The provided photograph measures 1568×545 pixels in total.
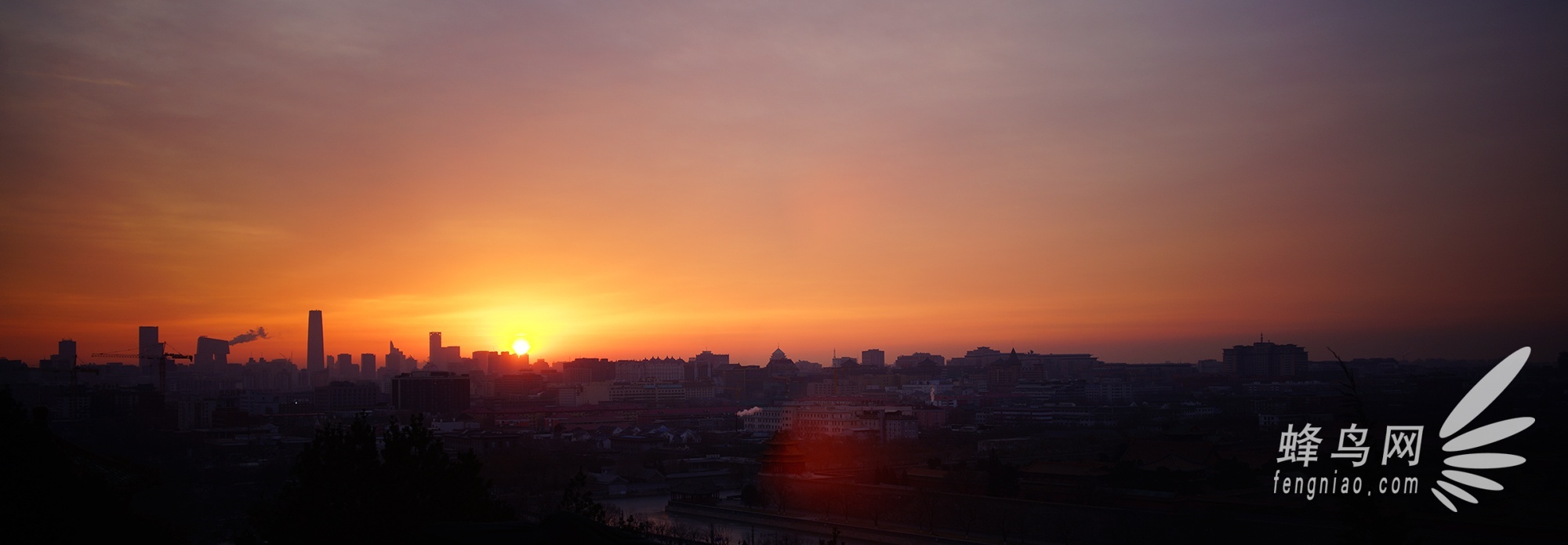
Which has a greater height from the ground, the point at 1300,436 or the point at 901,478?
the point at 1300,436

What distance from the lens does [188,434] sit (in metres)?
38.7

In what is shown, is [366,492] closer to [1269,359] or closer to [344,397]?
[344,397]

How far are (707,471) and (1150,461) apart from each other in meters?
12.2

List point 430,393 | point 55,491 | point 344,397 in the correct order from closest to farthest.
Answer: point 55,491
point 430,393
point 344,397

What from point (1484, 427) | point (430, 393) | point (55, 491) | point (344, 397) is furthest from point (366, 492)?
point (344, 397)

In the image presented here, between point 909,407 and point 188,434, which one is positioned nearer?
point 188,434

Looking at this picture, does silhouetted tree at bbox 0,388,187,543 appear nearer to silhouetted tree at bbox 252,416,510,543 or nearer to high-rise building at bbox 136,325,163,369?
silhouetted tree at bbox 252,416,510,543

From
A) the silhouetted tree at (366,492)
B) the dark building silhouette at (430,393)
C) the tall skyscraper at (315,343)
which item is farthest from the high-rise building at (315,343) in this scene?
the silhouetted tree at (366,492)

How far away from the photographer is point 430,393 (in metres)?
55.5

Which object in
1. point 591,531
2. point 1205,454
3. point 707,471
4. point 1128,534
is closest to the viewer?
point 591,531

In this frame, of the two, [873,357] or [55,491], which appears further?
[873,357]

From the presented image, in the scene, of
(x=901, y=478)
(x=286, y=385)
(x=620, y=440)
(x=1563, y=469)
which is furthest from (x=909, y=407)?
(x=286, y=385)

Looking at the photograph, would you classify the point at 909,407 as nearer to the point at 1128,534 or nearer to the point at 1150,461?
the point at 1150,461

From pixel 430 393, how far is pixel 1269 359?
50505 mm
